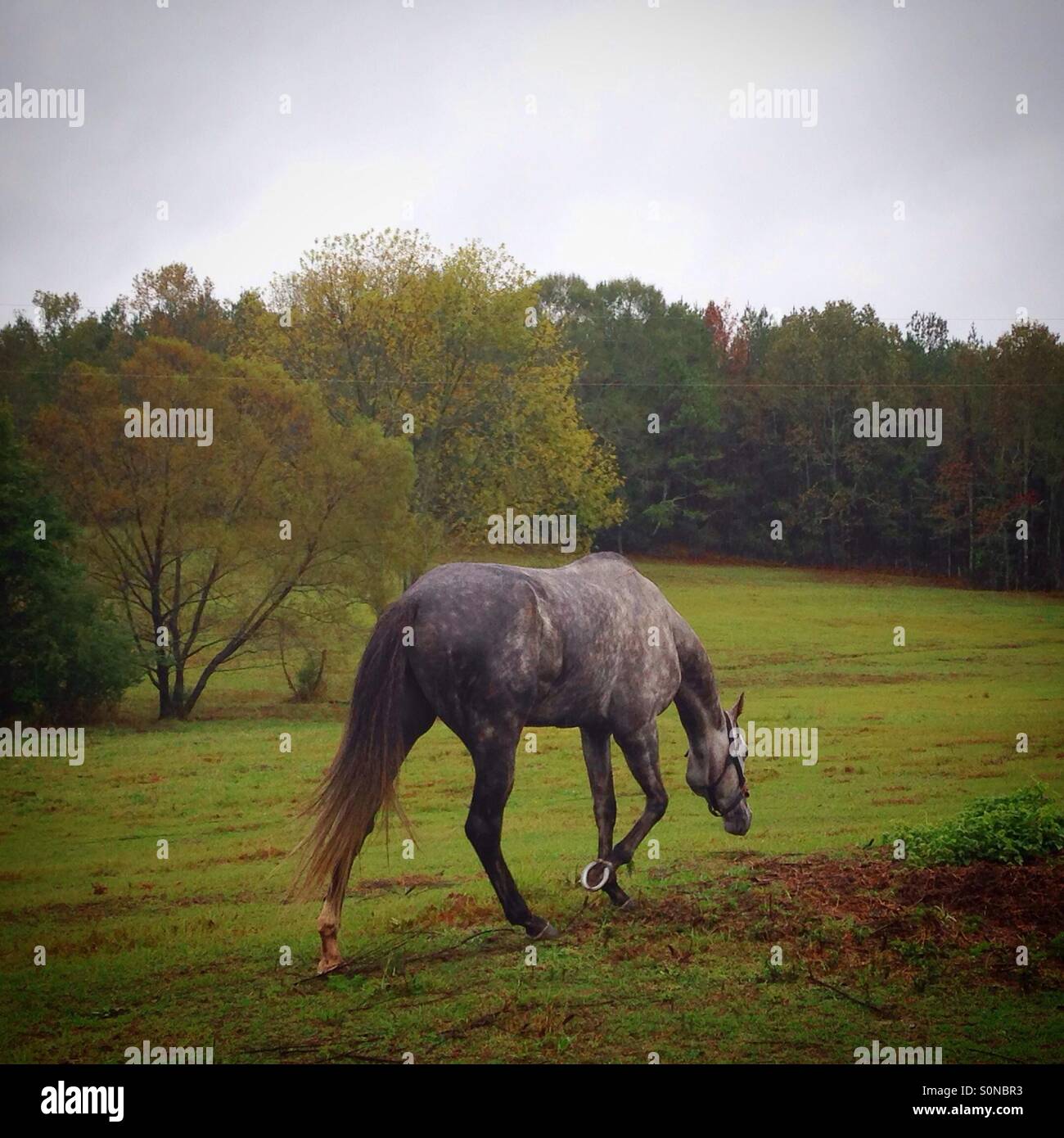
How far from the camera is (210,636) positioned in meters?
24.6

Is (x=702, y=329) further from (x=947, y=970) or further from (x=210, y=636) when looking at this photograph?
(x=947, y=970)

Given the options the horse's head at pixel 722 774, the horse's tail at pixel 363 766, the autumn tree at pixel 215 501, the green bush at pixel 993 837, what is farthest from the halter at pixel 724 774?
the autumn tree at pixel 215 501

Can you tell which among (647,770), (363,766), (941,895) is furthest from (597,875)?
(941,895)

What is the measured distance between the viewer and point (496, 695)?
326 inches

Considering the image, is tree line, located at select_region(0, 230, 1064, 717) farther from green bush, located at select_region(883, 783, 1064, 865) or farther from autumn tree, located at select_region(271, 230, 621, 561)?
green bush, located at select_region(883, 783, 1064, 865)

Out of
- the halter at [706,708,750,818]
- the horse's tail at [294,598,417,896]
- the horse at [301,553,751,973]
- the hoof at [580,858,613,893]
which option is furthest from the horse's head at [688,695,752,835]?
the horse's tail at [294,598,417,896]

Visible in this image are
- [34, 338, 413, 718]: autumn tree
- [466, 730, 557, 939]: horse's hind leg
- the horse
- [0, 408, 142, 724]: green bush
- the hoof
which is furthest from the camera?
[34, 338, 413, 718]: autumn tree

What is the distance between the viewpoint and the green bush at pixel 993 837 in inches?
369

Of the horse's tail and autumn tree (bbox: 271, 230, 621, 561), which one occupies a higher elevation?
autumn tree (bbox: 271, 230, 621, 561)

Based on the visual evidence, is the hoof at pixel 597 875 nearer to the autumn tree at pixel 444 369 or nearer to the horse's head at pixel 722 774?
the horse's head at pixel 722 774

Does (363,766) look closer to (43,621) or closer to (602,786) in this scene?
(602,786)

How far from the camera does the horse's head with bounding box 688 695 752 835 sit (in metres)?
10.1

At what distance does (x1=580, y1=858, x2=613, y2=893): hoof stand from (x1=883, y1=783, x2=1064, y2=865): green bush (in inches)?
107
